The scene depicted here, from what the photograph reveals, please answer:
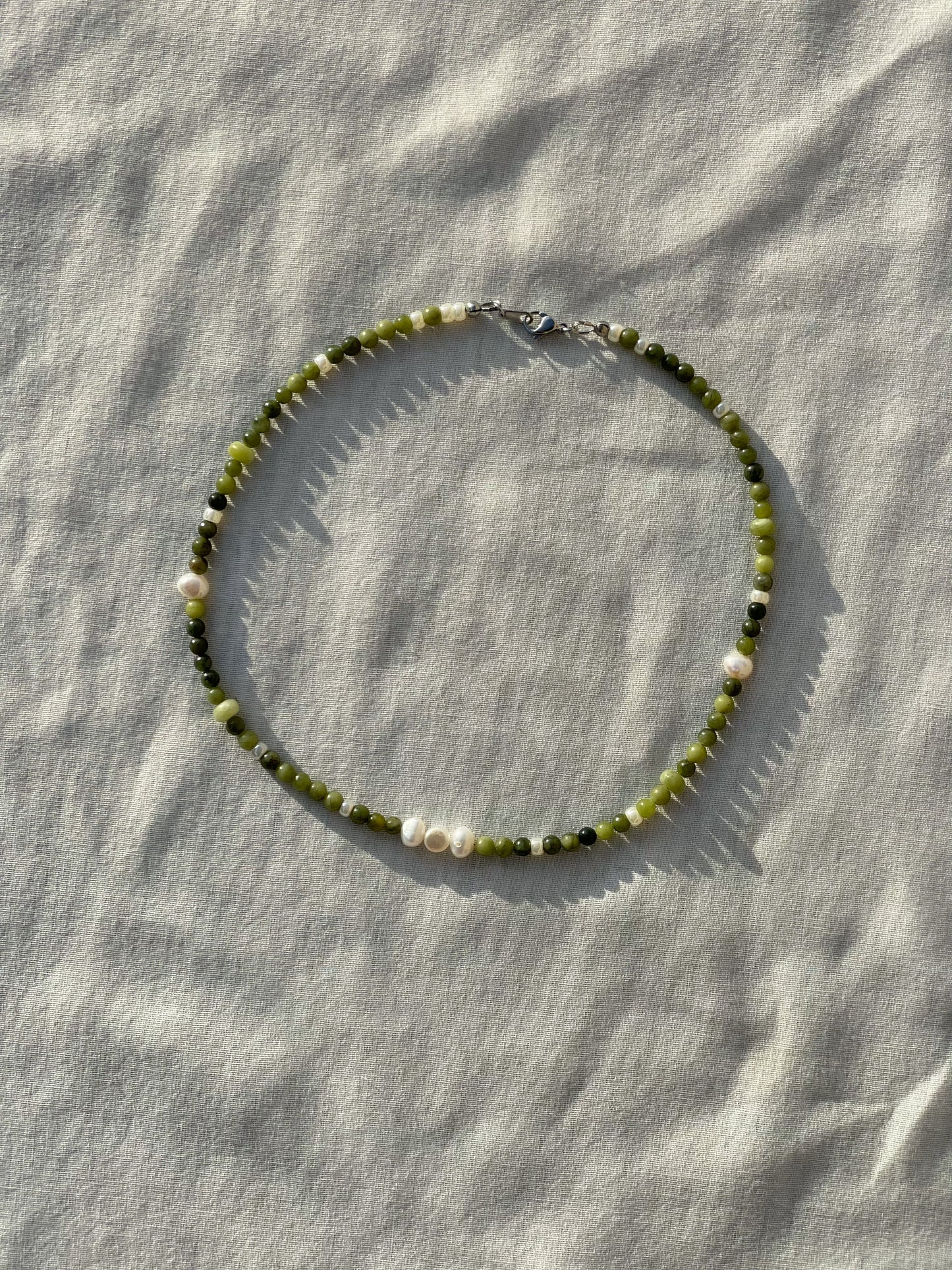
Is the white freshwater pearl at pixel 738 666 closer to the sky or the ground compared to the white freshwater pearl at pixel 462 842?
closer to the sky

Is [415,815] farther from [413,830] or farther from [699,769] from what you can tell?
[699,769]

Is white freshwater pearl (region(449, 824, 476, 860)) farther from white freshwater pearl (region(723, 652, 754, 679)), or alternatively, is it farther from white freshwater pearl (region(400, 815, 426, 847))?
white freshwater pearl (region(723, 652, 754, 679))

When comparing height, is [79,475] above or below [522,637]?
above

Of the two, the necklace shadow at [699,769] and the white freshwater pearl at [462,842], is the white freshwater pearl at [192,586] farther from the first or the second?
the white freshwater pearl at [462,842]

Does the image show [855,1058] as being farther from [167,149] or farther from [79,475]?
[167,149]

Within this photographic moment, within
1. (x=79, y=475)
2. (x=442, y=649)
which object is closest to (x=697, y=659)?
(x=442, y=649)

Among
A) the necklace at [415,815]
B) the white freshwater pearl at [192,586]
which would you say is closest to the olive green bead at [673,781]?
the necklace at [415,815]
